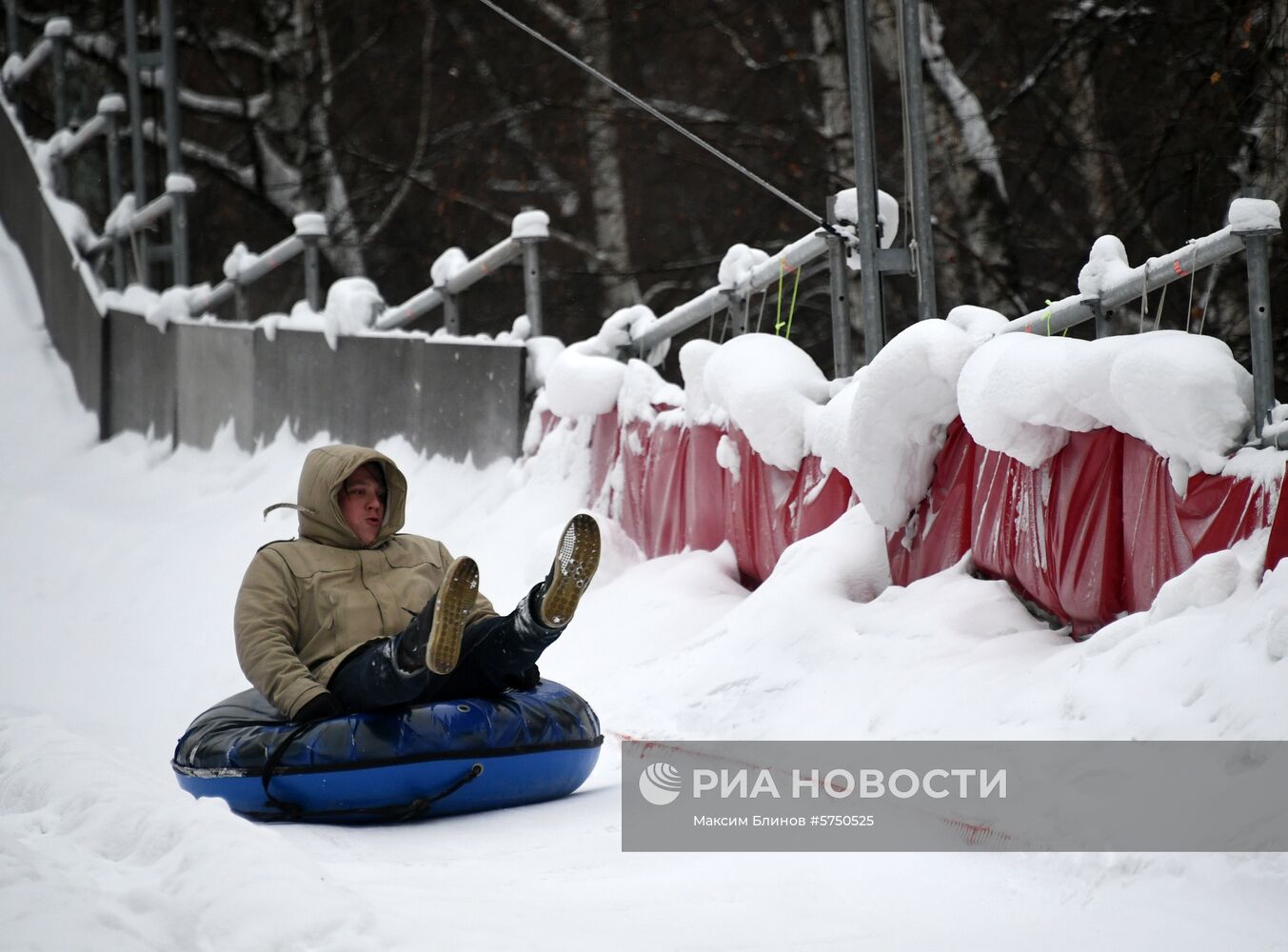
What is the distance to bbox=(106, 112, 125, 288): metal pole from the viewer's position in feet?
56.7

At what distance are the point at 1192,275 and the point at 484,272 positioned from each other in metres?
6.28

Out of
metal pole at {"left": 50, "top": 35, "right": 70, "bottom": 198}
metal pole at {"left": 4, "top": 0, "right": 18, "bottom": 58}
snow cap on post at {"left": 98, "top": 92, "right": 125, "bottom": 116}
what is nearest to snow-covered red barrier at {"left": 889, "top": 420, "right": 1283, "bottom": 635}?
snow cap on post at {"left": 98, "top": 92, "right": 125, "bottom": 116}

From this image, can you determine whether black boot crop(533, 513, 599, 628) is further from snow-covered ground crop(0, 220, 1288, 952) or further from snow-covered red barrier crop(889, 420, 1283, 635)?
snow-covered red barrier crop(889, 420, 1283, 635)

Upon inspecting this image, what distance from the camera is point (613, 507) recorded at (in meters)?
9.80

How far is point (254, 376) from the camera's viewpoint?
14078 millimetres

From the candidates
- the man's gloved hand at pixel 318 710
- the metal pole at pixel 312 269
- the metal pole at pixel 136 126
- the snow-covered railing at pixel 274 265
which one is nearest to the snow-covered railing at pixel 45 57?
the metal pole at pixel 136 126

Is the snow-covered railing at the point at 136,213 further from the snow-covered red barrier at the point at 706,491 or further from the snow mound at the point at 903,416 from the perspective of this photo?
the snow mound at the point at 903,416

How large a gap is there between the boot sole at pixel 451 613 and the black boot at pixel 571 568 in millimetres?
231

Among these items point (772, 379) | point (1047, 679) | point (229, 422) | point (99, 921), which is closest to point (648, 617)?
point (772, 379)

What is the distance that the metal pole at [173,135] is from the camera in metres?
16.3

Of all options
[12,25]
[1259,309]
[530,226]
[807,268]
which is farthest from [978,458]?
[12,25]

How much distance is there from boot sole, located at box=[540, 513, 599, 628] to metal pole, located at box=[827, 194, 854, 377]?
2.84 metres

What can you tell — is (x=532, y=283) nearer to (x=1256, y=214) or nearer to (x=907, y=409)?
(x=907, y=409)

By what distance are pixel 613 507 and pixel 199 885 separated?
18.9 feet
